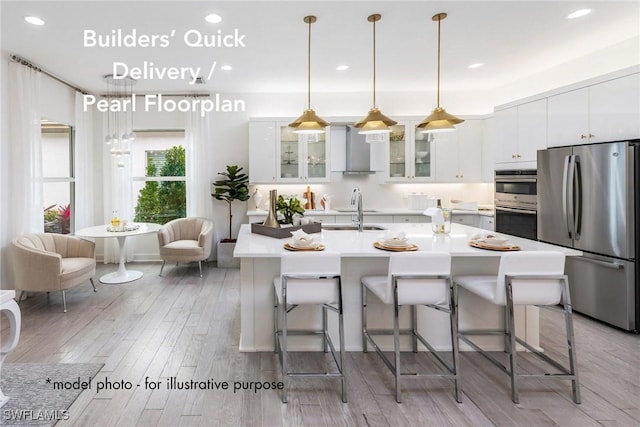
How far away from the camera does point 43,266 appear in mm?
3861

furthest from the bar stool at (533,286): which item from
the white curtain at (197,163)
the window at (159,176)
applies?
the window at (159,176)

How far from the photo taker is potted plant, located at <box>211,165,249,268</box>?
5.71 metres

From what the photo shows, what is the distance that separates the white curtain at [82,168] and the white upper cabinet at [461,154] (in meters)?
5.43

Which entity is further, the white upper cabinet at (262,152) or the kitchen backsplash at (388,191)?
the kitchen backsplash at (388,191)

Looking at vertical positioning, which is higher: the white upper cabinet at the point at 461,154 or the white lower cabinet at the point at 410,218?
the white upper cabinet at the point at 461,154

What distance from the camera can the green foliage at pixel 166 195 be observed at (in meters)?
6.31

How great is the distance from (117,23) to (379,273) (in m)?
3.29

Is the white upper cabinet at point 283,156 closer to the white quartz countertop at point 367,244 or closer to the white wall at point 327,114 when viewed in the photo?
the white wall at point 327,114

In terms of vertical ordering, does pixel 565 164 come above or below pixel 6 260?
above

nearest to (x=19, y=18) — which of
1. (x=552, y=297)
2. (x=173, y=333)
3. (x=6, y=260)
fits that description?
(x=6, y=260)

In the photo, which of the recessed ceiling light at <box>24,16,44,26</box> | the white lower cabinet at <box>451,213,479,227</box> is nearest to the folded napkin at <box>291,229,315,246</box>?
the recessed ceiling light at <box>24,16,44,26</box>

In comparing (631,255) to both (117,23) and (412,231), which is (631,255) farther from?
(117,23)

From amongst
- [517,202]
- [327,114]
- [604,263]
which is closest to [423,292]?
[604,263]
